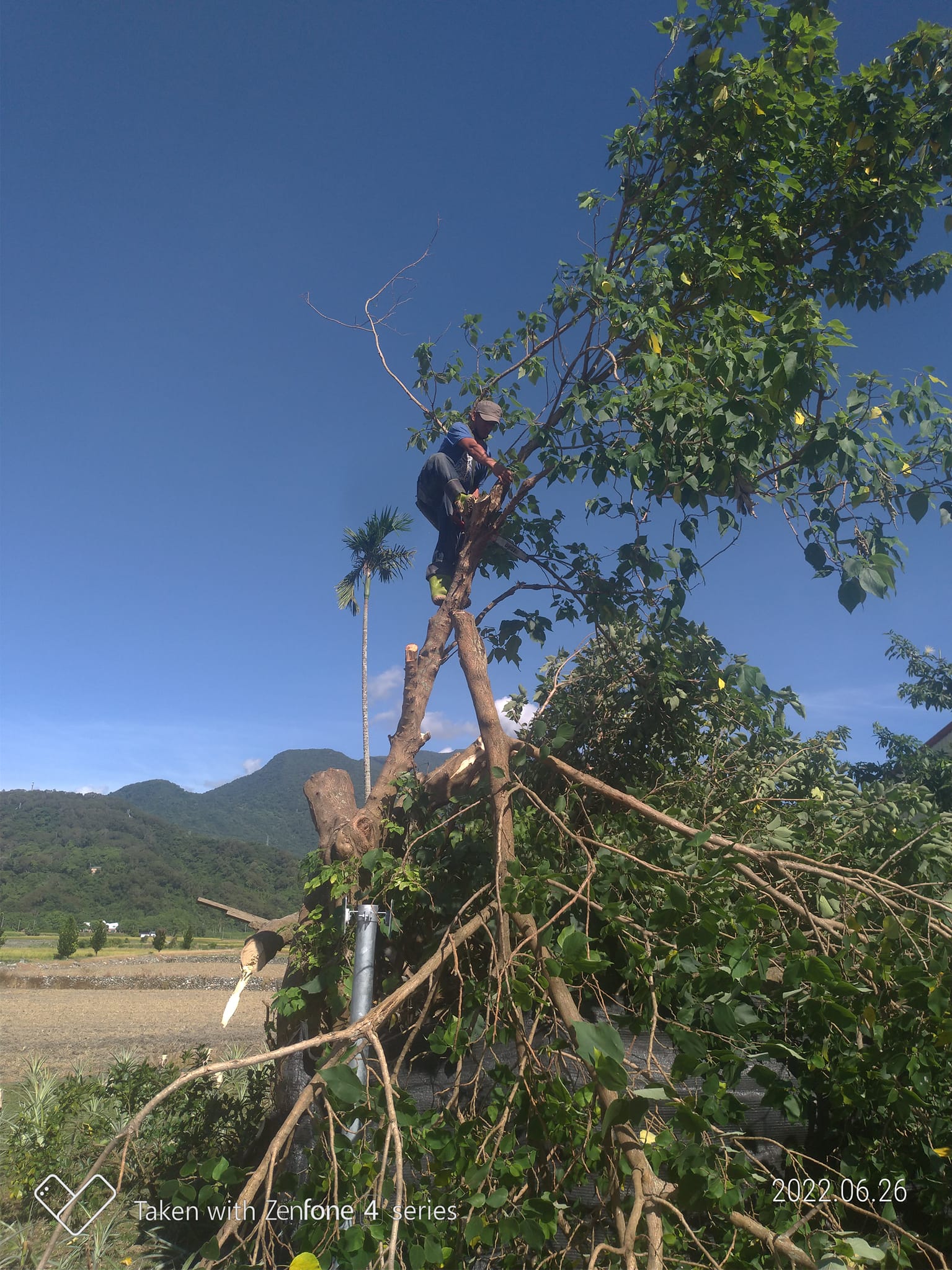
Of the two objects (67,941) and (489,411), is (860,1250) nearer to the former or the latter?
(489,411)

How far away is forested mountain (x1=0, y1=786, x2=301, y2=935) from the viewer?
52.6 metres

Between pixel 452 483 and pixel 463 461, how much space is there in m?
0.22

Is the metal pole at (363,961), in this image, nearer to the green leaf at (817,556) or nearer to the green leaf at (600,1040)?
the green leaf at (600,1040)

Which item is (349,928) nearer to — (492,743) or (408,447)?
(492,743)

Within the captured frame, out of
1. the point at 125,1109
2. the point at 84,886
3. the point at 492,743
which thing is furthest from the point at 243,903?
the point at 492,743

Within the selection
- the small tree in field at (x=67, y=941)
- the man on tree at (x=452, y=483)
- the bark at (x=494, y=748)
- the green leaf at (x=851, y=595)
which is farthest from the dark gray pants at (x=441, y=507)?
the small tree in field at (x=67, y=941)

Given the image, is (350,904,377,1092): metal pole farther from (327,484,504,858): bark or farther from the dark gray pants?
the dark gray pants

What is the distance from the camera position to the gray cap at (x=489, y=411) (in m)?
3.85

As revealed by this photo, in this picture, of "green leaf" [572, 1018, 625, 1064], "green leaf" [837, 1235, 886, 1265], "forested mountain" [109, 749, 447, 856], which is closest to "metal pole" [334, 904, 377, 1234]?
"green leaf" [572, 1018, 625, 1064]

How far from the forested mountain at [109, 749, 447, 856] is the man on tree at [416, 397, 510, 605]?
74469 mm

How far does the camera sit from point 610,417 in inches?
126

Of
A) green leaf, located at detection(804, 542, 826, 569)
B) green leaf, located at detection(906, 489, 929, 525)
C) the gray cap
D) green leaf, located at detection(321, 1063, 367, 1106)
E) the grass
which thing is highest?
the gray cap

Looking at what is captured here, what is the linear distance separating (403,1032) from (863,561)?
7.47 ft

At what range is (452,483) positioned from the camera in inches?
143
